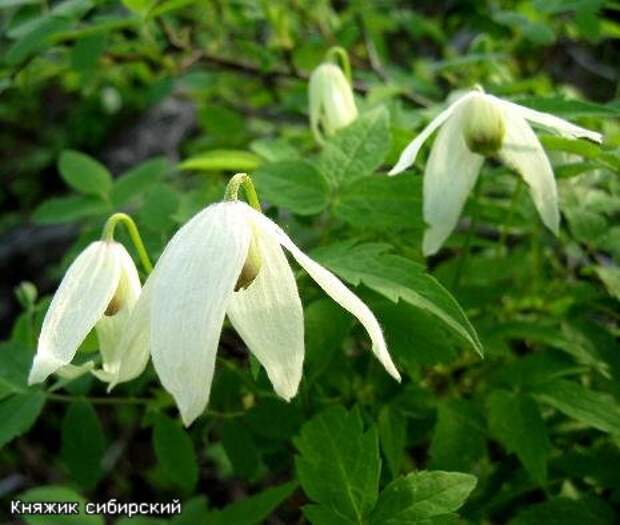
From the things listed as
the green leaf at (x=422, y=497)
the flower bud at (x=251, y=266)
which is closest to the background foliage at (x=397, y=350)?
the green leaf at (x=422, y=497)

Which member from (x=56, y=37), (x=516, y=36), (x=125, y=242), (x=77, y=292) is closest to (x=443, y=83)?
(x=516, y=36)

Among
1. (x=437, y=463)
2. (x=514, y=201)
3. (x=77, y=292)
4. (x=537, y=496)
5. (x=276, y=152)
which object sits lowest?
(x=537, y=496)

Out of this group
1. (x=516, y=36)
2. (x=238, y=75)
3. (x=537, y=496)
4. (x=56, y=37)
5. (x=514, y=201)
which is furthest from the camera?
(x=238, y=75)

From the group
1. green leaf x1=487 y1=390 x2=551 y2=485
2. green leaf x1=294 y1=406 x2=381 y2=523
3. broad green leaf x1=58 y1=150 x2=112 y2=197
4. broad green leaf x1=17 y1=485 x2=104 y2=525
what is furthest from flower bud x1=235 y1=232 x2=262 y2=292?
broad green leaf x1=58 y1=150 x2=112 y2=197

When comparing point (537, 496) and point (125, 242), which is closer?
point (125, 242)

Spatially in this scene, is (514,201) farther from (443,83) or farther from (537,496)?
(443,83)

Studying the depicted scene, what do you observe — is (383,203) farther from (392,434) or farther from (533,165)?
(392,434)

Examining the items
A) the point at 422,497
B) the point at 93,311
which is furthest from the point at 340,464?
the point at 93,311
